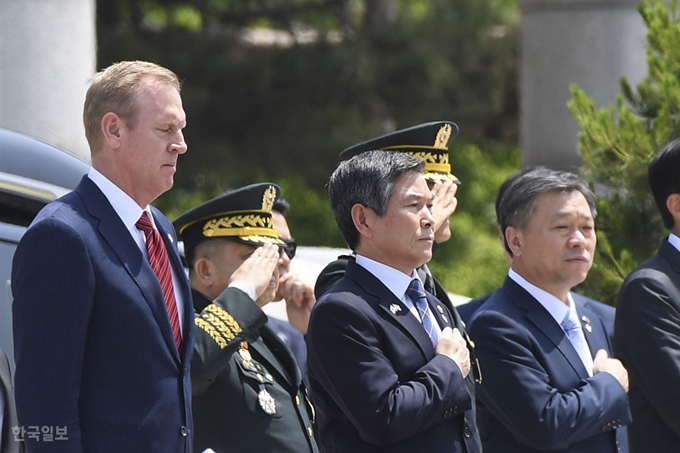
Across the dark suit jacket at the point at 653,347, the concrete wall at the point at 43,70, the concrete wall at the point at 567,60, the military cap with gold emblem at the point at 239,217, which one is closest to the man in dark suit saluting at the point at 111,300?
the military cap with gold emblem at the point at 239,217

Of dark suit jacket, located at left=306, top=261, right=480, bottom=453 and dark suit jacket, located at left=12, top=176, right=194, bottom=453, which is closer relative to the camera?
dark suit jacket, located at left=12, top=176, right=194, bottom=453

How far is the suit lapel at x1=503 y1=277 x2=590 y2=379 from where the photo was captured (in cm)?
379

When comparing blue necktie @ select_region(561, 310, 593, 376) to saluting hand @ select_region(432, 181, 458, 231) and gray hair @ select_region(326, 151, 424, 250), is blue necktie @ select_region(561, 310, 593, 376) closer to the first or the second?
saluting hand @ select_region(432, 181, 458, 231)

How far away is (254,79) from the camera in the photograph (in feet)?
36.2

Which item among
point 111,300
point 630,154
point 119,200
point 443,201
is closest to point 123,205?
point 119,200

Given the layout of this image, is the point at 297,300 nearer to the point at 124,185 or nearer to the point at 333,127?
the point at 124,185

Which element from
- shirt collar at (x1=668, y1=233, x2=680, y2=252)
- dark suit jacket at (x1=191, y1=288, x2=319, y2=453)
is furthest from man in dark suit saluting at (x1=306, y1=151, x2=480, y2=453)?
shirt collar at (x1=668, y1=233, x2=680, y2=252)

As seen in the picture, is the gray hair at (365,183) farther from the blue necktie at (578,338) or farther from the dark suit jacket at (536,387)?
the blue necktie at (578,338)

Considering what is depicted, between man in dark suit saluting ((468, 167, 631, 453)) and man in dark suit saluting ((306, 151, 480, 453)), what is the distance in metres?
0.32

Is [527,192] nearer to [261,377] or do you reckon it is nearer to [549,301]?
[549,301]

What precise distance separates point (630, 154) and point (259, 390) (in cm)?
228

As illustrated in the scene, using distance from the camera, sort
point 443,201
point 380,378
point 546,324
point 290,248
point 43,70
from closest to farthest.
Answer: point 380,378
point 546,324
point 443,201
point 290,248
point 43,70

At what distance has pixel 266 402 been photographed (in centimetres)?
364

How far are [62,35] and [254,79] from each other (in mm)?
5159
